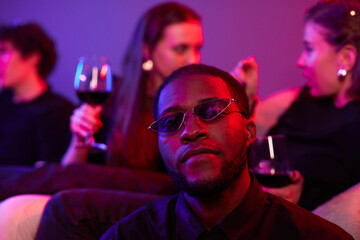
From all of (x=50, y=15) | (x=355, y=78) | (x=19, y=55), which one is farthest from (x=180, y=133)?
(x=50, y=15)

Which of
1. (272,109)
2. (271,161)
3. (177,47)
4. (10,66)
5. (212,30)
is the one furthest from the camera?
(10,66)

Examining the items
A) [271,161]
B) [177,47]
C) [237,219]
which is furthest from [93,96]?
[237,219]

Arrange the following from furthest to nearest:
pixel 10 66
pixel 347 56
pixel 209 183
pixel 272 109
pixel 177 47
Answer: pixel 10 66 → pixel 177 47 → pixel 272 109 → pixel 347 56 → pixel 209 183

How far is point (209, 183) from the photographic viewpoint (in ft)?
3.51

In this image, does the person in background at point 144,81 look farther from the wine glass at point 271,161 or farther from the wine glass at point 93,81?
the wine glass at point 271,161

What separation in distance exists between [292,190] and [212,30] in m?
1.57

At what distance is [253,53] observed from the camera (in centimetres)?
278

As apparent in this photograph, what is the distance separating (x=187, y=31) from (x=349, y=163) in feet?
3.72

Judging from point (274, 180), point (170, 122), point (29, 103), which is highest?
point (170, 122)

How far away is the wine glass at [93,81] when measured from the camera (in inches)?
79.5

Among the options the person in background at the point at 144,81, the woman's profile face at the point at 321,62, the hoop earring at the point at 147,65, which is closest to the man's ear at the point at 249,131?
the woman's profile face at the point at 321,62

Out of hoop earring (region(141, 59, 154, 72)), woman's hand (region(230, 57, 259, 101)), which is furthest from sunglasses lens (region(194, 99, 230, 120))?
hoop earring (region(141, 59, 154, 72))

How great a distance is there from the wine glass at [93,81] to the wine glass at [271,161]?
0.80 m

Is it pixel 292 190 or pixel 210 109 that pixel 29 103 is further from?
pixel 210 109
